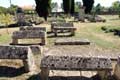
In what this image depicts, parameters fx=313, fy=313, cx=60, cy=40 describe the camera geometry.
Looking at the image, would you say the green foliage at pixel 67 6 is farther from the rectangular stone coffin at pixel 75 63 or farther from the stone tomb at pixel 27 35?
the rectangular stone coffin at pixel 75 63

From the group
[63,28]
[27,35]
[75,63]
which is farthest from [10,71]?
[63,28]

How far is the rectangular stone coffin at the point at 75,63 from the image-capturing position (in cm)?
846

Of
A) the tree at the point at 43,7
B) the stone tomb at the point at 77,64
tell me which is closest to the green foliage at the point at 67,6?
the tree at the point at 43,7

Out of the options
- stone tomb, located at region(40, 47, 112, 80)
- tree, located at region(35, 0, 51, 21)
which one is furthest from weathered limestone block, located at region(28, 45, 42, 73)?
tree, located at region(35, 0, 51, 21)

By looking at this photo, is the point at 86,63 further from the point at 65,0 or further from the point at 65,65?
the point at 65,0

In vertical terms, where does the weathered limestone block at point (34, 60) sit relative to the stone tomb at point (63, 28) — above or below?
above

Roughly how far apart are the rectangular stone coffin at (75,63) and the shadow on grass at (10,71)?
63.7 inches

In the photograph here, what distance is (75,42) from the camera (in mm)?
15703

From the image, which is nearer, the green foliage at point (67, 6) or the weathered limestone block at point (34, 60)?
the weathered limestone block at point (34, 60)

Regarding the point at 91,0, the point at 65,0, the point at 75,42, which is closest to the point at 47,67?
the point at 75,42

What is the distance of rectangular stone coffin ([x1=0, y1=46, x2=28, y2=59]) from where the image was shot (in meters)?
9.90

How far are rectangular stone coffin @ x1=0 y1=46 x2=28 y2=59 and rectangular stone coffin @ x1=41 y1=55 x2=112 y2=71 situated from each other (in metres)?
1.54

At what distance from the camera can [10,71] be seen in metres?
10.1

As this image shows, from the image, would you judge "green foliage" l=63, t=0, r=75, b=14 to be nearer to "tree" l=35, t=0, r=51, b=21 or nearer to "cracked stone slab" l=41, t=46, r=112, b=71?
"tree" l=35, t=0, r=51, b=21
